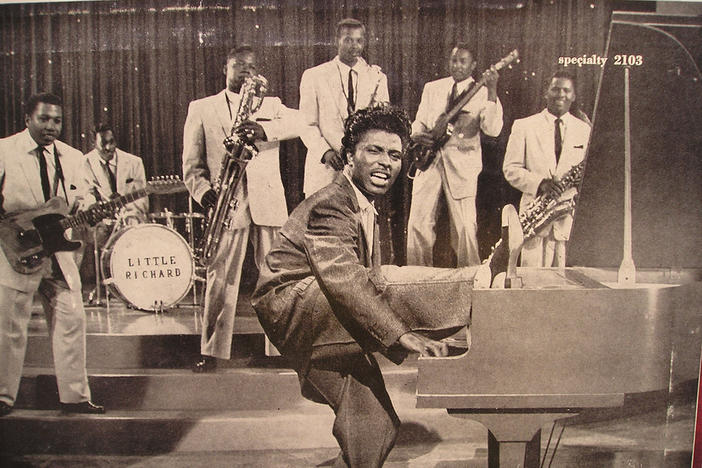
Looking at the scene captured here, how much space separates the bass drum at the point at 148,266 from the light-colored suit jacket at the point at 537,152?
145 centimetres

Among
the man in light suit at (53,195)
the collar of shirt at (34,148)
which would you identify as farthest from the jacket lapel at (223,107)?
the collar of shirt at (34,148)

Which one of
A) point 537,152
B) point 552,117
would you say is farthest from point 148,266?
point 552,117

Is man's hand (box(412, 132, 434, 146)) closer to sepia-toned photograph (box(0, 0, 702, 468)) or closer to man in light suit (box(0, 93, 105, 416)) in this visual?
sepia-toned photograph (box(0, 0, 702, 468))

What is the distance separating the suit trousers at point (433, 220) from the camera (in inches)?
95.5

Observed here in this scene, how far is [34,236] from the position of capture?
2.54 metres

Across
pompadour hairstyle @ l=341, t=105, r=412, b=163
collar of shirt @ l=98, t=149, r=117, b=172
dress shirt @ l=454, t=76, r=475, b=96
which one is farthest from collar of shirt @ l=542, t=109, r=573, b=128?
collar of shirt @ l=98, t=149, r=117, b=172

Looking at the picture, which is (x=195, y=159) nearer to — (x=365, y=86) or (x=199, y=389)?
(x=365, y=86)

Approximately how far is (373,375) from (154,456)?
1059 millimetres

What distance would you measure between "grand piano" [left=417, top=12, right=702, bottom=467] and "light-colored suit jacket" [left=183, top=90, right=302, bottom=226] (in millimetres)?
963

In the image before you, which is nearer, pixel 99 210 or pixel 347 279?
pixel 347 279

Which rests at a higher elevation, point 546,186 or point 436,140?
point 436,140

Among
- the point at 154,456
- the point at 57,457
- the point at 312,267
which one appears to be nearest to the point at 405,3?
the point at 312,267

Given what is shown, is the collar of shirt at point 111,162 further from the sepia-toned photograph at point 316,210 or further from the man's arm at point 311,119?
the man's arm at point 311,119

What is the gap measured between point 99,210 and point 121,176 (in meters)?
0.18
